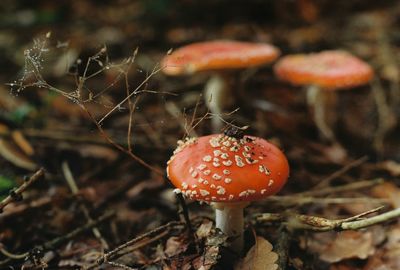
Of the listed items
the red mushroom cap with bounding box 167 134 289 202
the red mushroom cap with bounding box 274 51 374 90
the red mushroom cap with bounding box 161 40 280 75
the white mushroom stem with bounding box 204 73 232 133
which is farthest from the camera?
the white mushroom stem with bounding box 204 73 232 133

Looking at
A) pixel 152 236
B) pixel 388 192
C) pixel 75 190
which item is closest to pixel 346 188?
pixel 388 192

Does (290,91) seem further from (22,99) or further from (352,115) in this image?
(22,99)

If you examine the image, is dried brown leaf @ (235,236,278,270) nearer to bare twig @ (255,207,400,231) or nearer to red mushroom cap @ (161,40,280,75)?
bare twig @ (255,207,400,231)

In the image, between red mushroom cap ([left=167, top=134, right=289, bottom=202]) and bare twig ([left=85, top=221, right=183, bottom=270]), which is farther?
bare twig ([left=85, top=221, right=183, bottom=270])

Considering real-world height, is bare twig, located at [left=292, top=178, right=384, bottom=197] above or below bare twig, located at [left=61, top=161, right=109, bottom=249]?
below

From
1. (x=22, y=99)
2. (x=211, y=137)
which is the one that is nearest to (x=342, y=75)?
(x=211, y=137)

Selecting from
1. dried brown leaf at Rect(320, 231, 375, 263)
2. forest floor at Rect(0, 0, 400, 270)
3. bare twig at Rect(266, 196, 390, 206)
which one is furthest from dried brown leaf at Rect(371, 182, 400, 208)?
dried brown leaf at Rect(320, 231, 375, 263)

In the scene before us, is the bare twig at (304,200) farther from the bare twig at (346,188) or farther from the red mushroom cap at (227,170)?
the red mushroom cap at (227,170)
